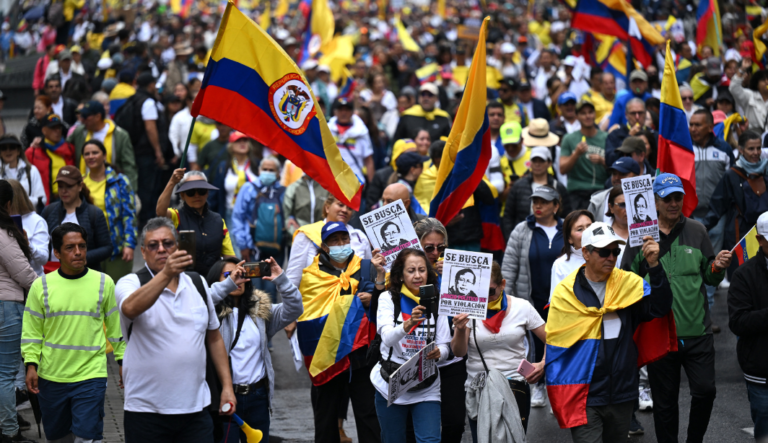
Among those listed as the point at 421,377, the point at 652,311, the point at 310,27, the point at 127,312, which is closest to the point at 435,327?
the point at 421,377

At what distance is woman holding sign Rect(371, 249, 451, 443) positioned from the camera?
20.5 feet

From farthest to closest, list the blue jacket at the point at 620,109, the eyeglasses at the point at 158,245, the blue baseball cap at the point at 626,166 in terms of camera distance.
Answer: the blue jacket at the point at 620,109 < the blue baseball cap at the point at 626,166 < the eyeglasses at the point at 158,245

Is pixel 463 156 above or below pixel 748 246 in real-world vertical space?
above

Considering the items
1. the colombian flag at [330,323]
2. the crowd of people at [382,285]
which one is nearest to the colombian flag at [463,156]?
the crowd of people at [382,285]

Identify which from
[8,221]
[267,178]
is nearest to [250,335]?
[8,221]

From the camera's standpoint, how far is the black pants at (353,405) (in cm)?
710

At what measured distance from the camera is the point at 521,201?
992cm

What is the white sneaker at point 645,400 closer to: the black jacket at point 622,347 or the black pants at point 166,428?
the black jacket at point 622,347

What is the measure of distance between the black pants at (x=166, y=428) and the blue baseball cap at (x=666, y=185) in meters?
3.76

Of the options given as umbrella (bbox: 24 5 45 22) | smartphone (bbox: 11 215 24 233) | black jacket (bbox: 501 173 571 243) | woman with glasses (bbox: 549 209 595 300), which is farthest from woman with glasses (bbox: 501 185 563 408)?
umbrella (bbox: 24 5 45 22)

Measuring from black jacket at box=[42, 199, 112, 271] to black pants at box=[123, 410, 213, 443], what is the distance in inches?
145

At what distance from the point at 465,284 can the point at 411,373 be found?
67 cm

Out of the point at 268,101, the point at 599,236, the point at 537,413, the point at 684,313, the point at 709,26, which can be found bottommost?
the point at 537,413

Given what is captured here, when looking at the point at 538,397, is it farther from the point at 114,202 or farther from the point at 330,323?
the point at 114,202
